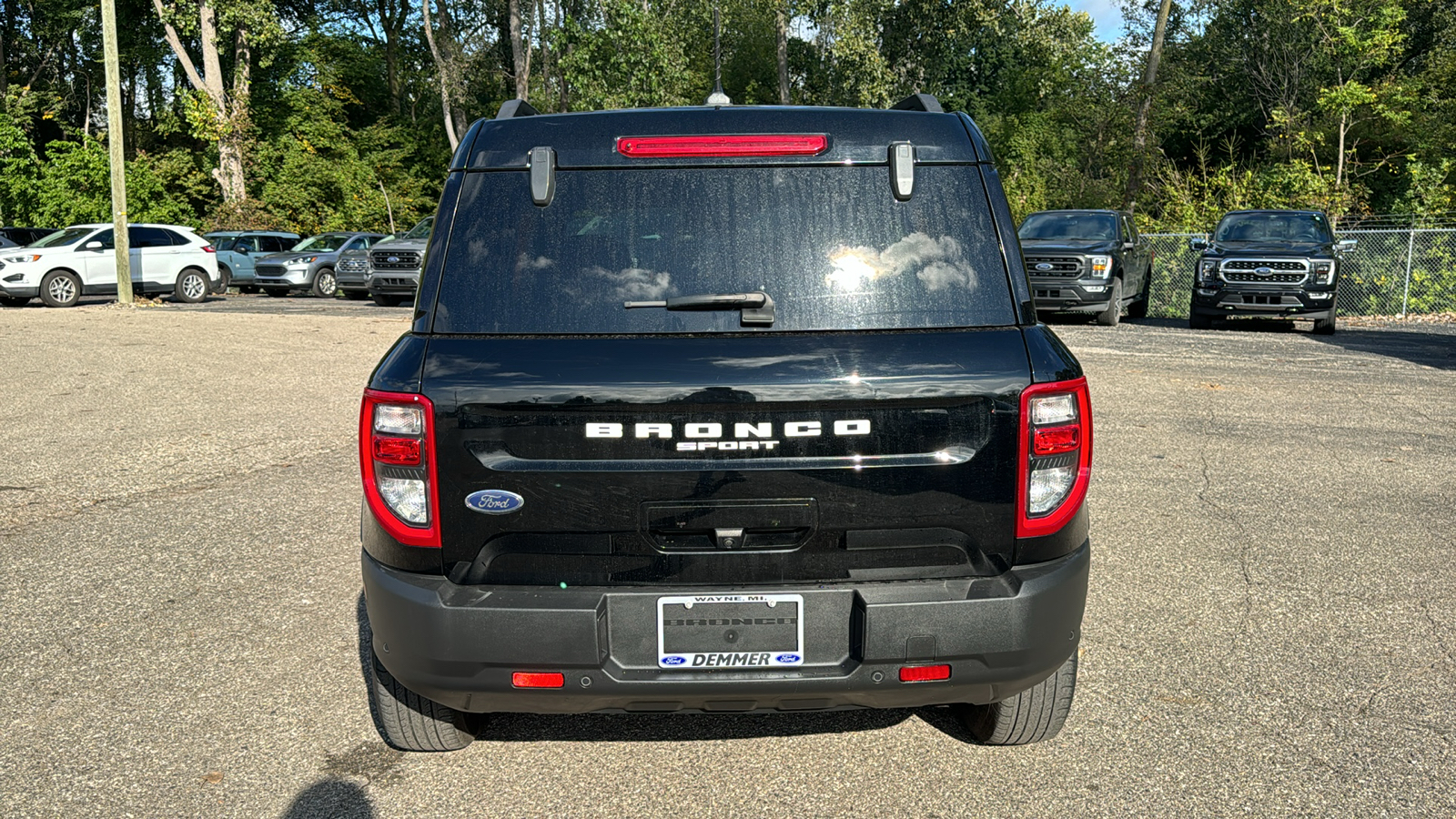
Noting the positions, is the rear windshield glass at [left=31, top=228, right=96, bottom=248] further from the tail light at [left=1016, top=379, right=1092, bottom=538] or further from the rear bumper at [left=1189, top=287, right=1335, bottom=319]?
the tail light at [left=1016, top=379, right=1092, bottom=538]

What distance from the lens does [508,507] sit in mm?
→ 2871

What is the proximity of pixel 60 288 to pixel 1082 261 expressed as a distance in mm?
20078

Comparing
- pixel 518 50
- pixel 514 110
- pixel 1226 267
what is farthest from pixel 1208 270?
pixel 518 50

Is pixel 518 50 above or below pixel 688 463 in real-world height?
above

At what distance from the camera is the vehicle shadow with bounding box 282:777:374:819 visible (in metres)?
3.21

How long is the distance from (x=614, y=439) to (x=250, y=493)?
17.1 ft

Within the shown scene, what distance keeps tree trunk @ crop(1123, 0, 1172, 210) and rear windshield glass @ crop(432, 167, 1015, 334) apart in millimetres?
33302

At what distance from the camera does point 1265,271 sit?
18.0m

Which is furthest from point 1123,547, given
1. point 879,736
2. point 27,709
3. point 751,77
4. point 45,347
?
point 751,77

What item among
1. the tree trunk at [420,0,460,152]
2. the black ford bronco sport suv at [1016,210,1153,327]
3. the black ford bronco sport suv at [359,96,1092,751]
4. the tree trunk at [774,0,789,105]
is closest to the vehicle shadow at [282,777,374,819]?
the black ford bronco sport suv at [359,96,1092,751]

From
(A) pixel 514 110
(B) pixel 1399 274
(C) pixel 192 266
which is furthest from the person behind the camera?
(C) pixel 192 266

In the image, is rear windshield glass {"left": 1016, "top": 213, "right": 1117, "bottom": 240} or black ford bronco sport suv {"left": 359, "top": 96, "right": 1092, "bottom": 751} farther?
rear windshield glass {"left": 1016, "top": 213, "right": 1117, "bottom": 240}

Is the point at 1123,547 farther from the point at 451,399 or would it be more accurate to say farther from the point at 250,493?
the point at 250,493

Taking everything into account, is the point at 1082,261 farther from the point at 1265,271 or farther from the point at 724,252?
the point at 724,252
